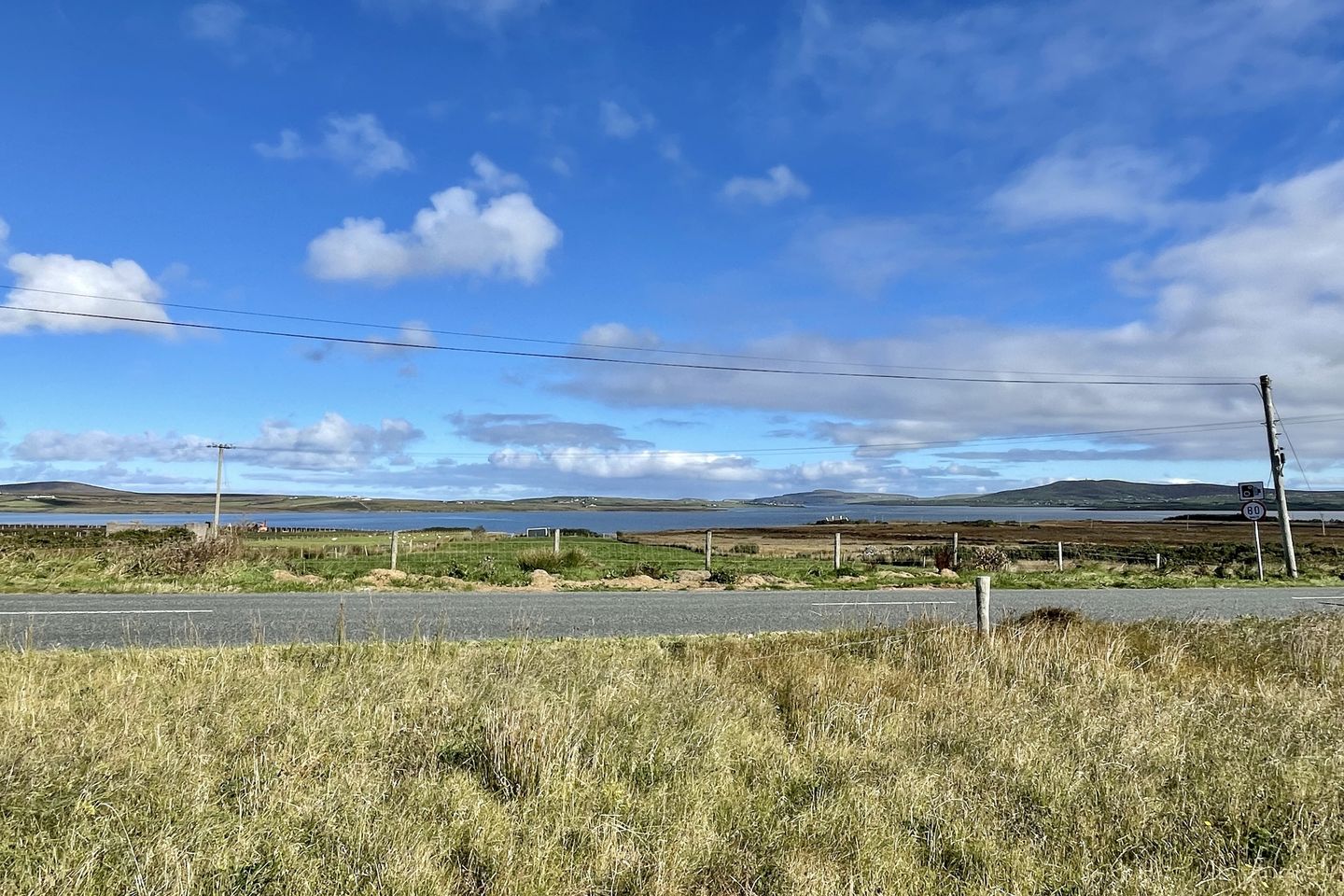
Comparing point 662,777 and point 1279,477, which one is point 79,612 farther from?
point 1279,477

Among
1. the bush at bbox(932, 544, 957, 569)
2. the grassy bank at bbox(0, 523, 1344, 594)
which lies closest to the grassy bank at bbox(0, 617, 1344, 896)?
the grassy bank at bbox(0, 523, 1344, 594)

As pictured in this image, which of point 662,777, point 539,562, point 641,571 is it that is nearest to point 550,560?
point 539,562

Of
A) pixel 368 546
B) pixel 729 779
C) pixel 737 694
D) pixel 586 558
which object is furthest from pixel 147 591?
pixel 729 779

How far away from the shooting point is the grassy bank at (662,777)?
4125 mm

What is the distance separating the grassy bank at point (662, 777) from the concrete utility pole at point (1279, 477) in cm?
2569

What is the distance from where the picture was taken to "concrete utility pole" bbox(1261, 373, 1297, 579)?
2891 cm

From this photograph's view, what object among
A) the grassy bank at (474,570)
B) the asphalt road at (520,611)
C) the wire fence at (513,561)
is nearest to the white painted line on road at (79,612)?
the asphalt road at (520,611)

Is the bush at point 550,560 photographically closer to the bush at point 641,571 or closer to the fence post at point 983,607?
the bush at point 641,571

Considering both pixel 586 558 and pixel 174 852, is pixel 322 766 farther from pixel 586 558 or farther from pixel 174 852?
pixel 586 558

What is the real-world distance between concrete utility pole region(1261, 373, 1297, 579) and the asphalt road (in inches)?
309

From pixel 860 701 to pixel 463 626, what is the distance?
7.76 meters

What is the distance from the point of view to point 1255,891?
4.04 m

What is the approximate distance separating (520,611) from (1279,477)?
1204 inches

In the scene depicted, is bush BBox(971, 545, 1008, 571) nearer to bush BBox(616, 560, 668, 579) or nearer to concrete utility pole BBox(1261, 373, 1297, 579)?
concrete utility pole BBox(1261, 373, 1297, 579)
